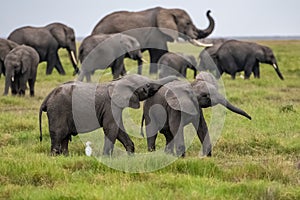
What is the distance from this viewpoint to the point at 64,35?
2589cm

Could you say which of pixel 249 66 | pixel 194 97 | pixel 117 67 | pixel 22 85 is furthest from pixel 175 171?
pixel 249 66

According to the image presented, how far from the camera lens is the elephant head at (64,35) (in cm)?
2572

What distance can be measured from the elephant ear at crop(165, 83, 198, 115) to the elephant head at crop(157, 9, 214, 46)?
14300 mm

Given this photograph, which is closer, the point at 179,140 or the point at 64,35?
the point at 179,140

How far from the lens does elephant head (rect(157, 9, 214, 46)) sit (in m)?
23.0

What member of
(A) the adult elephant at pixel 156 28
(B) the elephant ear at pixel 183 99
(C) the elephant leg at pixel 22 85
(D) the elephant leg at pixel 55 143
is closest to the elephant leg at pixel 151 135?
(B) the elephant ear at pixel 183 99

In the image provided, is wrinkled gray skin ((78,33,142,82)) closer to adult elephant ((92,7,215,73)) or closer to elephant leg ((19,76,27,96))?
adult elephant ((92,7,215,73))

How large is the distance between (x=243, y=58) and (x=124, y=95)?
50.6 feet

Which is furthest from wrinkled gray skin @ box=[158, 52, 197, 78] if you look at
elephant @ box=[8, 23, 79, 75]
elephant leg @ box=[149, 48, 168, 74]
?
elephant @ box=[8, 23, 79, 75]

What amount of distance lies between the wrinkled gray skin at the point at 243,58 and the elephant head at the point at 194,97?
1483cm

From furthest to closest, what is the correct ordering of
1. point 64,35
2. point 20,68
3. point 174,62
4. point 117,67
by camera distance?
point 64,35, point 174,62, point 117,67, point 20,68

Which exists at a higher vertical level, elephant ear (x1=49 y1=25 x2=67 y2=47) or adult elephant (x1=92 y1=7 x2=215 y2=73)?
adult elephant (x1=92 y1=7 x2=215 y2=73)

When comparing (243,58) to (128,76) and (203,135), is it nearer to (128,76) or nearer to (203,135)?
(203,135)

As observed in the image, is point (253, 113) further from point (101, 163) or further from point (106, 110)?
point (101, 163)
